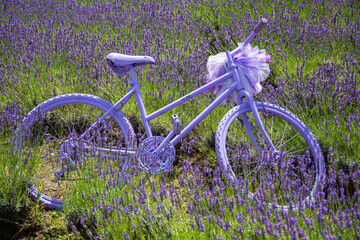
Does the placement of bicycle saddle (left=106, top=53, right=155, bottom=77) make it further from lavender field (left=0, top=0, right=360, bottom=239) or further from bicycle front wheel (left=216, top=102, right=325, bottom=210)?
bicycle front wheel (left=216, top=102, right=325, bottom=210)

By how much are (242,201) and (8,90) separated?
283 cm

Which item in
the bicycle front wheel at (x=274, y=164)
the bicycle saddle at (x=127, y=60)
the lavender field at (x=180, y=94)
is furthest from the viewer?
the bicycle saddle at (x=127, y=60)

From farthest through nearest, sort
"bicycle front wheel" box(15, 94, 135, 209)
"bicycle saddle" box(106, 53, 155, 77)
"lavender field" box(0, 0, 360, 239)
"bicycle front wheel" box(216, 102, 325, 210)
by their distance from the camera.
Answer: "bicycle saddle" box(106, 53, 155, 77), "bicycle front wheel" box(15, 94, 135, 209), "bicycle front wheel" box(216, 102, 325, 210), "lavender field" box(0, 0, 360, 239)

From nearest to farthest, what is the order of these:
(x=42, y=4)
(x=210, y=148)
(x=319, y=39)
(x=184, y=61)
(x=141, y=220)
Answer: (x=141, y=220), (x=210, y=148), (x=184, y=61), (x=319, y=39), (x=42, y=4)

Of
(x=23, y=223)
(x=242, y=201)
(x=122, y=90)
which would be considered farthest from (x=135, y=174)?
(x=122, y=90)

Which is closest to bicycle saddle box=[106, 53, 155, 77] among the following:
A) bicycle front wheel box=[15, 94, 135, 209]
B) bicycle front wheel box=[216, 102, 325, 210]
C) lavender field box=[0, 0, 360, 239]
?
bicycle front wheel box=[15, 94, 135, 209]

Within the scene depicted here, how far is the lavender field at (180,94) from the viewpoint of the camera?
82.8 inches

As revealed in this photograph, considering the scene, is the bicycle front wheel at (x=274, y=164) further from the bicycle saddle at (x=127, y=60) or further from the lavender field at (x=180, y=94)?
the bicycle saddle at (x=127, y=60)

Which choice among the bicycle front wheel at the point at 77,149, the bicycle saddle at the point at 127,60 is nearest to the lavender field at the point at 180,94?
the bicycle front wheel at the point at 77,149

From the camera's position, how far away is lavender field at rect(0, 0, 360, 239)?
2.10m

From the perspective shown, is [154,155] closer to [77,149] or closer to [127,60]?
[77,149]

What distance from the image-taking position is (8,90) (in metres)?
3.82

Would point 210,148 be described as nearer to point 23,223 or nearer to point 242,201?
point 242,201

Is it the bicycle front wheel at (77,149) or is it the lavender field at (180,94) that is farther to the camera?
the bicycle front wheel at (77,149)
